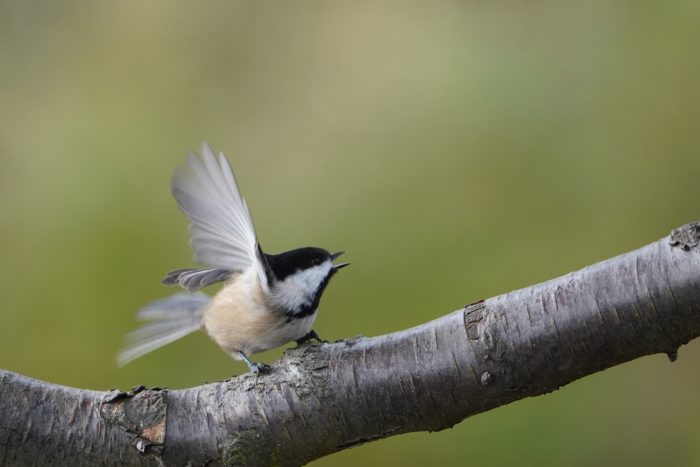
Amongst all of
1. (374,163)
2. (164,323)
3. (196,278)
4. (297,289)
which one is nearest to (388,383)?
(297,289)

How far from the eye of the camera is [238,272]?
1.45 metres

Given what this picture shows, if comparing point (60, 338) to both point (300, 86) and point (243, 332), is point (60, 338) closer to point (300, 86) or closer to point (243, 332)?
point (243, 332)

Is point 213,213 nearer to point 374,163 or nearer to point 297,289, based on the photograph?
point 297,289

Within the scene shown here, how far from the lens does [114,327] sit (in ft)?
6.20

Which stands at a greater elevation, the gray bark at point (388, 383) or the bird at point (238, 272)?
the bird at point (238, 272)

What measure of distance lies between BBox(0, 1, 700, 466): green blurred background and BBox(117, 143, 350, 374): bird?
39cm

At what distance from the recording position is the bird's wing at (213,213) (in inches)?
48.1

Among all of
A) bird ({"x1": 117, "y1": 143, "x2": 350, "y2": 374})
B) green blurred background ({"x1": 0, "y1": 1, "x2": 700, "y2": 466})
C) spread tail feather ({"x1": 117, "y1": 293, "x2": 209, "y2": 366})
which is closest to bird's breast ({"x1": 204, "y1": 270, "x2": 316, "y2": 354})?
bird ({"x1": 117, "y1": 143, "x2": 350, "y2": 374})

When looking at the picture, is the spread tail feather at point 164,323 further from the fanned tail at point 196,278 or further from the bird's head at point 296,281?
the bird's head at point 296,281

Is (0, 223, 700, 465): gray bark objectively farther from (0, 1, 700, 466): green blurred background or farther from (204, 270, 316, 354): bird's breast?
(0, 1, 700, 466): green blurred background

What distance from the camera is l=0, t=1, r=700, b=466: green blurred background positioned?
5.76 ft

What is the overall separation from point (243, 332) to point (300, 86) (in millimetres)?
900

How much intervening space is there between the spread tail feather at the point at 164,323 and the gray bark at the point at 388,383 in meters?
0.57

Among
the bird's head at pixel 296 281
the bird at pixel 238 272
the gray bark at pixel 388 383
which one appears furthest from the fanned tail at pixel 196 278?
the gray bark at pixel 388 383
